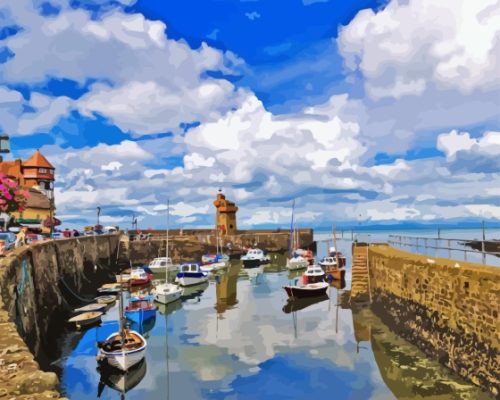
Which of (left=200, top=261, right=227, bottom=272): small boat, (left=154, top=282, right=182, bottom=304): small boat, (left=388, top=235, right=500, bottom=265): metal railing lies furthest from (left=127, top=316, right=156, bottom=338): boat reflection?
(left=200, top=261, right=227, bottom=272): small boat

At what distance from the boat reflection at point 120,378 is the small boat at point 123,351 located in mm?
313

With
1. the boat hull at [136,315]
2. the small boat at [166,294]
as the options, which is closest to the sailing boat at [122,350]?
the boat hull at [136,315]

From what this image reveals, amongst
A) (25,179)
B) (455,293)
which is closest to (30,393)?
(455,293)

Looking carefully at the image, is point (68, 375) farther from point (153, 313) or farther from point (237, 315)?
point (237, 315)

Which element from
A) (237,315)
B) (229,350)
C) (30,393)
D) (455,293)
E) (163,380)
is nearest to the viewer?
(30,393)

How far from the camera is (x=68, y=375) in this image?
63.7 feet

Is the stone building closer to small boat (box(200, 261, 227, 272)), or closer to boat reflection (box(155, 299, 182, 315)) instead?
small boat (box(200, 261, 227, 272))

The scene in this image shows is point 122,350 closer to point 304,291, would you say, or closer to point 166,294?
point 166,294

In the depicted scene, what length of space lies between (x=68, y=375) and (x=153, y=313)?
9.56 m

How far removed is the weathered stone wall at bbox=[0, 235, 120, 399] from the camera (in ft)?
22.0

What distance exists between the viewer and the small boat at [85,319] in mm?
27130

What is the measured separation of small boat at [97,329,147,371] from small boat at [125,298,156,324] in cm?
692

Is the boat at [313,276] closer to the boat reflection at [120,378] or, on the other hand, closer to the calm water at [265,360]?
the calm water at [265,360]

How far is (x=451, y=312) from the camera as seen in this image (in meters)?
17.0
